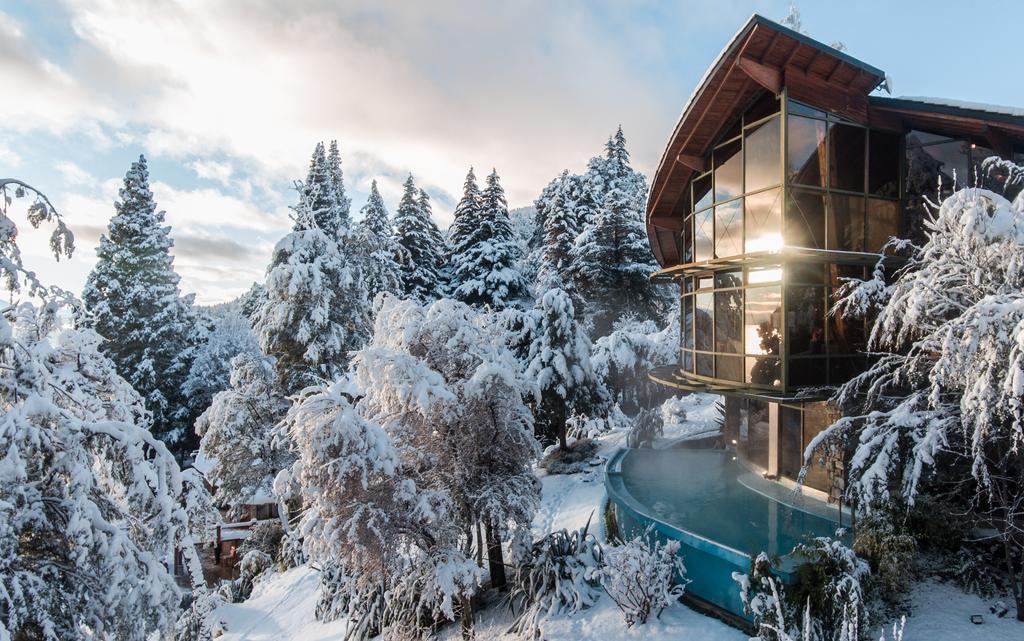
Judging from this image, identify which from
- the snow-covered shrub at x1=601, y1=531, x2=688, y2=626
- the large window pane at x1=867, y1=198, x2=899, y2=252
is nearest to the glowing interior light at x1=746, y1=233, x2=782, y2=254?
the large window pane at x1=867, y1=198, x2=899, y2=252

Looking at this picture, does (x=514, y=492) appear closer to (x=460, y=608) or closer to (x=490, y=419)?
(x=490, y=419)

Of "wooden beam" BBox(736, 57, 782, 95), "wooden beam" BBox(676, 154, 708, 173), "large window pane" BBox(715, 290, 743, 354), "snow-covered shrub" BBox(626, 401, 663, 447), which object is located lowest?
"snow-covered shrub" BBox(626, 401, 663, 447)

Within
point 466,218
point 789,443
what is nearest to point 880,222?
point 789,443

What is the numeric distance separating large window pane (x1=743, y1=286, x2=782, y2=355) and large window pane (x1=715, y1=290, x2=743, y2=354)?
20 cm

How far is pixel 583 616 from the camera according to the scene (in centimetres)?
816

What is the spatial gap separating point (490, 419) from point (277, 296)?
12.6m

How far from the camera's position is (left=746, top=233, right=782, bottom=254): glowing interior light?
1071 centimetres

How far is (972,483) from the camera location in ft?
26.4

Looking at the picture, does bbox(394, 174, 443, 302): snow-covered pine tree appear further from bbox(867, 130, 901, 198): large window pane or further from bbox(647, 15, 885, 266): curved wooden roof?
bbox(867, 130, 901, 198): large window pane

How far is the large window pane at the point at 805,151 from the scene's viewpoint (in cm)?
1075

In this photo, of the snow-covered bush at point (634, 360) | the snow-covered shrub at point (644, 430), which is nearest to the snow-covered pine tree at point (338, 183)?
the snow-covered bush at point (634, 360)

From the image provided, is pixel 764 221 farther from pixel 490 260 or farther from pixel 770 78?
pixel 490 260

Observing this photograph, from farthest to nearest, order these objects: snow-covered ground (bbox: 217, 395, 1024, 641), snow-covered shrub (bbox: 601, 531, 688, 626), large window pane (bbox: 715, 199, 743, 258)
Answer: large window pane (bbox: 715, 199, 743, 258) < snow-covered shrub (bbox: 601, 531, 688, 626) < snow-covered ground (bbox: 217, 395, 1024, 641)

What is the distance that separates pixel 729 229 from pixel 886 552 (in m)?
7.58
